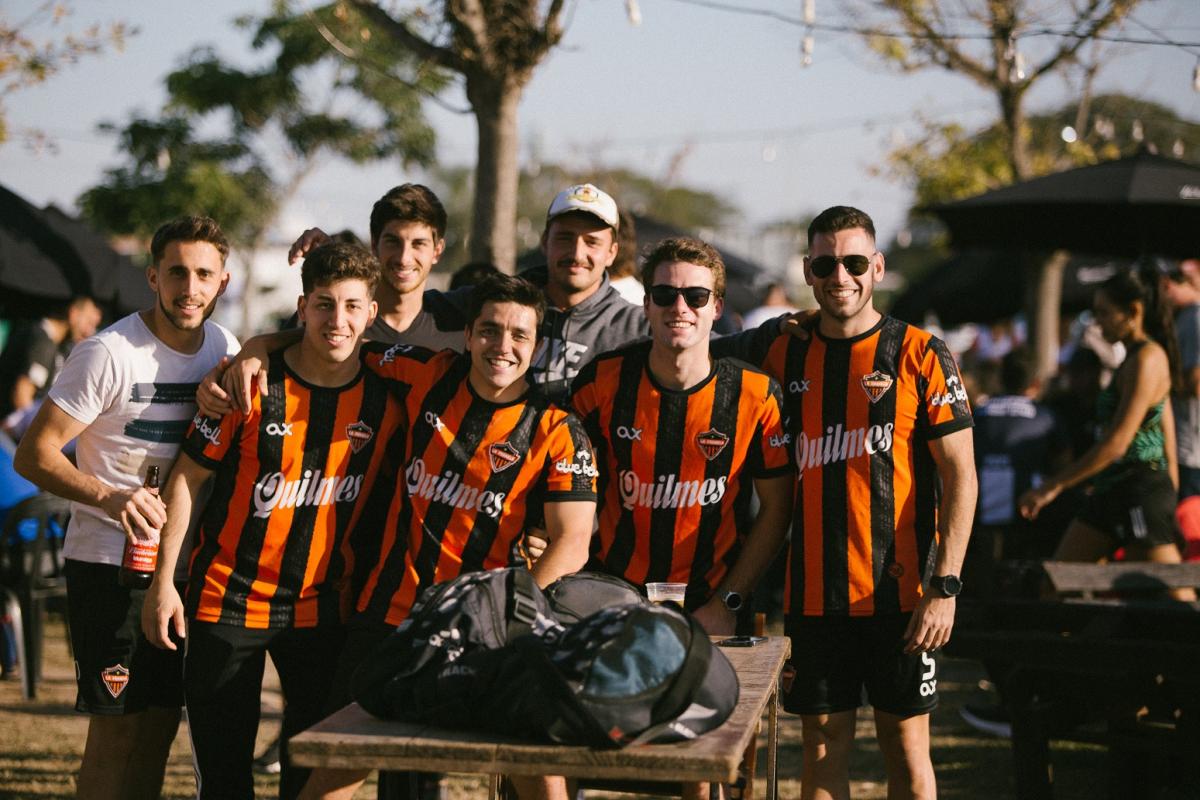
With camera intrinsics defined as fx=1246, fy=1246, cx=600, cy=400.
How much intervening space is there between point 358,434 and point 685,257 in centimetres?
126

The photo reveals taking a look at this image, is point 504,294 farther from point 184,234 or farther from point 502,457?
point 184,234

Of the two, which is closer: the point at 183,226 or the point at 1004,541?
the point at 183,226

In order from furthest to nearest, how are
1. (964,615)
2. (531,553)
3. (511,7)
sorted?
(511,7), (964,615), (531,553)

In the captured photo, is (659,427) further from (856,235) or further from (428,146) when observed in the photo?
(428,146)

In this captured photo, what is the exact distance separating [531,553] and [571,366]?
1021 millimetres

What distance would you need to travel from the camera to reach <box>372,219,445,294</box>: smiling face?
4906mm

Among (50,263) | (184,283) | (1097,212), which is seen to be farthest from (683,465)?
(50,263)

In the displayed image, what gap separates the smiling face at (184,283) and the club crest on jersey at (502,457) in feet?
3.94

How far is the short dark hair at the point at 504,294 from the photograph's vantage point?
13.4ft

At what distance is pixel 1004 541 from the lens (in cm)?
856

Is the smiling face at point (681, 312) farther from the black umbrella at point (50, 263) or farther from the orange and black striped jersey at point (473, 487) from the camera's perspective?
the black umbrella at point (50, 263)

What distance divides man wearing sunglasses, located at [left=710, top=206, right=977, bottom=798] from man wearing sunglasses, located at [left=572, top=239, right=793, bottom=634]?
0.18 m

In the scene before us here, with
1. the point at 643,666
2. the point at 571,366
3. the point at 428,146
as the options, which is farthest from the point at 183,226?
the point at 428,146

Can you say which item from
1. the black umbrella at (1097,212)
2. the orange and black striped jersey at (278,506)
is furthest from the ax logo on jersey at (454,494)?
the black umbrella at (1097,212)
